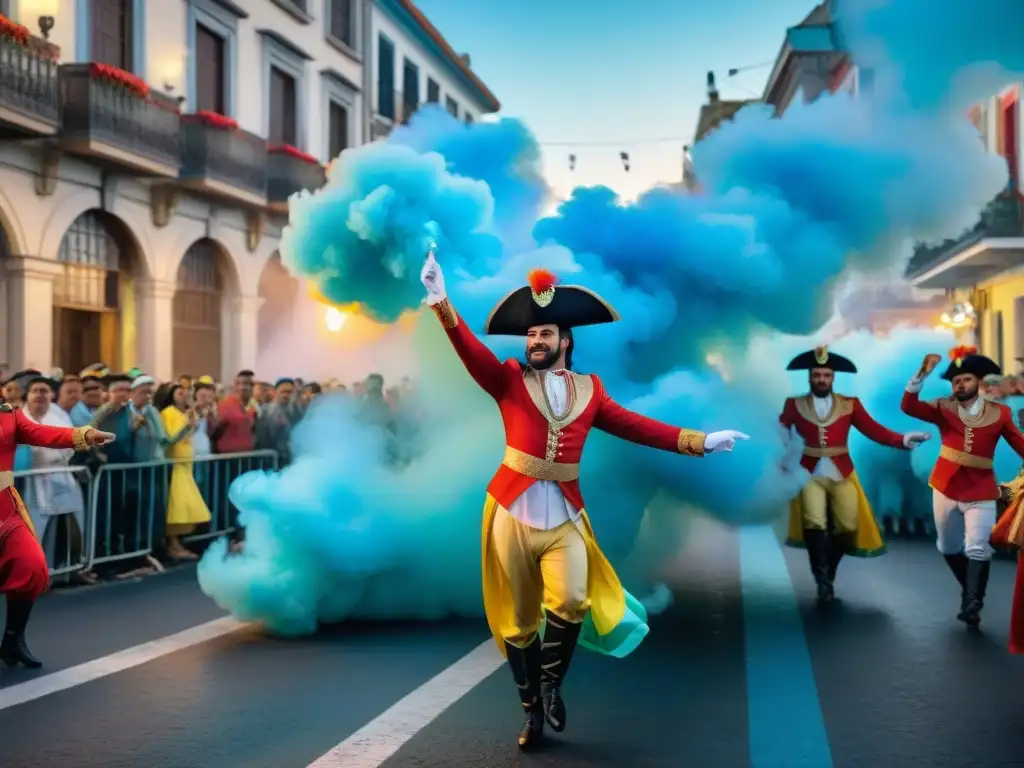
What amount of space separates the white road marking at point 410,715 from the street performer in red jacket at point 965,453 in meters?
3.27

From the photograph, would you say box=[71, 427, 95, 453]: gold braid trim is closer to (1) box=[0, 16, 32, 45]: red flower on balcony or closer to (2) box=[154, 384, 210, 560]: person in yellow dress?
(2) box=[154, 384, 210, 560]: person in yellow dress

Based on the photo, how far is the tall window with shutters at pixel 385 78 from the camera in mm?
31453

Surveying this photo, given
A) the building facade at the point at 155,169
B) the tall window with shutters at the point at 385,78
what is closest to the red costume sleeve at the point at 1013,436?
the building facade at the point at 155,169

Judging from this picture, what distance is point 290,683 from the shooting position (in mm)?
6328

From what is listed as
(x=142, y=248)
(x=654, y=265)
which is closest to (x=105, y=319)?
A: (x=142, y=248)

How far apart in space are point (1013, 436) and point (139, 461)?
6993 millimetres

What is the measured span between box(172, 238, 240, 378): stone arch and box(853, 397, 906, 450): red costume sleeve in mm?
14792

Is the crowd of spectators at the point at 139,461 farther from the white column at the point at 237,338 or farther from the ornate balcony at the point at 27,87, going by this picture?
the white column at the point at 237,338

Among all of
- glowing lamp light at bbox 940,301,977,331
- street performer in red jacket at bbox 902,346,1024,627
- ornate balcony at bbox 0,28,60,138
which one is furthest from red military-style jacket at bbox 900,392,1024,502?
glowing lamp light at bbox 940,301,977,331

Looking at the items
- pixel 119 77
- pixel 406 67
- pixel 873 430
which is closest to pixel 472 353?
pixel 873 430

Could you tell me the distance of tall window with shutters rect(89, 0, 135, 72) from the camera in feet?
60.4

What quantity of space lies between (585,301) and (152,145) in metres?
14.8

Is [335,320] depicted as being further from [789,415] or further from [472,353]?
[472,353]

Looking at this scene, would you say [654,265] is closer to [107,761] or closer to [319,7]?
[107,761]
